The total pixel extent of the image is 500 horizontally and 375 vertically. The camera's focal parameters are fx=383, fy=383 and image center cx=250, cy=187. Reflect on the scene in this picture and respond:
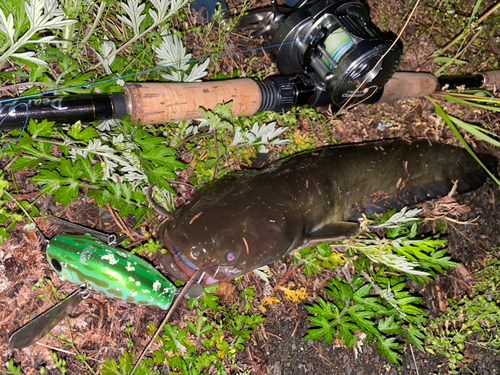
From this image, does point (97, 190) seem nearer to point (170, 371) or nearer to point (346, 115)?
point (170, 371)

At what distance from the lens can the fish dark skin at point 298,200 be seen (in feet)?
7.20

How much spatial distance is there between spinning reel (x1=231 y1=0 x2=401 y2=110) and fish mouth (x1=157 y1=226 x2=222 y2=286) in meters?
1.17

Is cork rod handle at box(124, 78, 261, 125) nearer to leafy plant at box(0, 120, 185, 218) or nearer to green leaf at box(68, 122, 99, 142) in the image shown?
leafy plant at box(0, 120, 185, 218)

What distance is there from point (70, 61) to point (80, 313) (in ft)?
5.34

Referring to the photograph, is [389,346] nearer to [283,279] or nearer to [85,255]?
[283,279]

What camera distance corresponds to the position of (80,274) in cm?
212

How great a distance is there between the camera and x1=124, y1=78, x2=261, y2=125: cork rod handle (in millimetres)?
2246

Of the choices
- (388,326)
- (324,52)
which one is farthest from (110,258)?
(388,326)

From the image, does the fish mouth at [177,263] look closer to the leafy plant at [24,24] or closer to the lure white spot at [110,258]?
the lure white spot at [110,258]

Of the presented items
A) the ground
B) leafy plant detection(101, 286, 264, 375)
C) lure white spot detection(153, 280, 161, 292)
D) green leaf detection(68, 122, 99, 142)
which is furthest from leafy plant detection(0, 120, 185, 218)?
leafy plant detection(101, 286, 264, 375)

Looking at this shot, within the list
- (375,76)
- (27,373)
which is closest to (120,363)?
(27,373)

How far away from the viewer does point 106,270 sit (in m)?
2.11

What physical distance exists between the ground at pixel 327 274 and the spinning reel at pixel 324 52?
22.6 inches

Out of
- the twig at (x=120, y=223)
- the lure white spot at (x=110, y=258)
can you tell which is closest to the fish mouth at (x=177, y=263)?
the lure white spot at (x=110, y=258)
